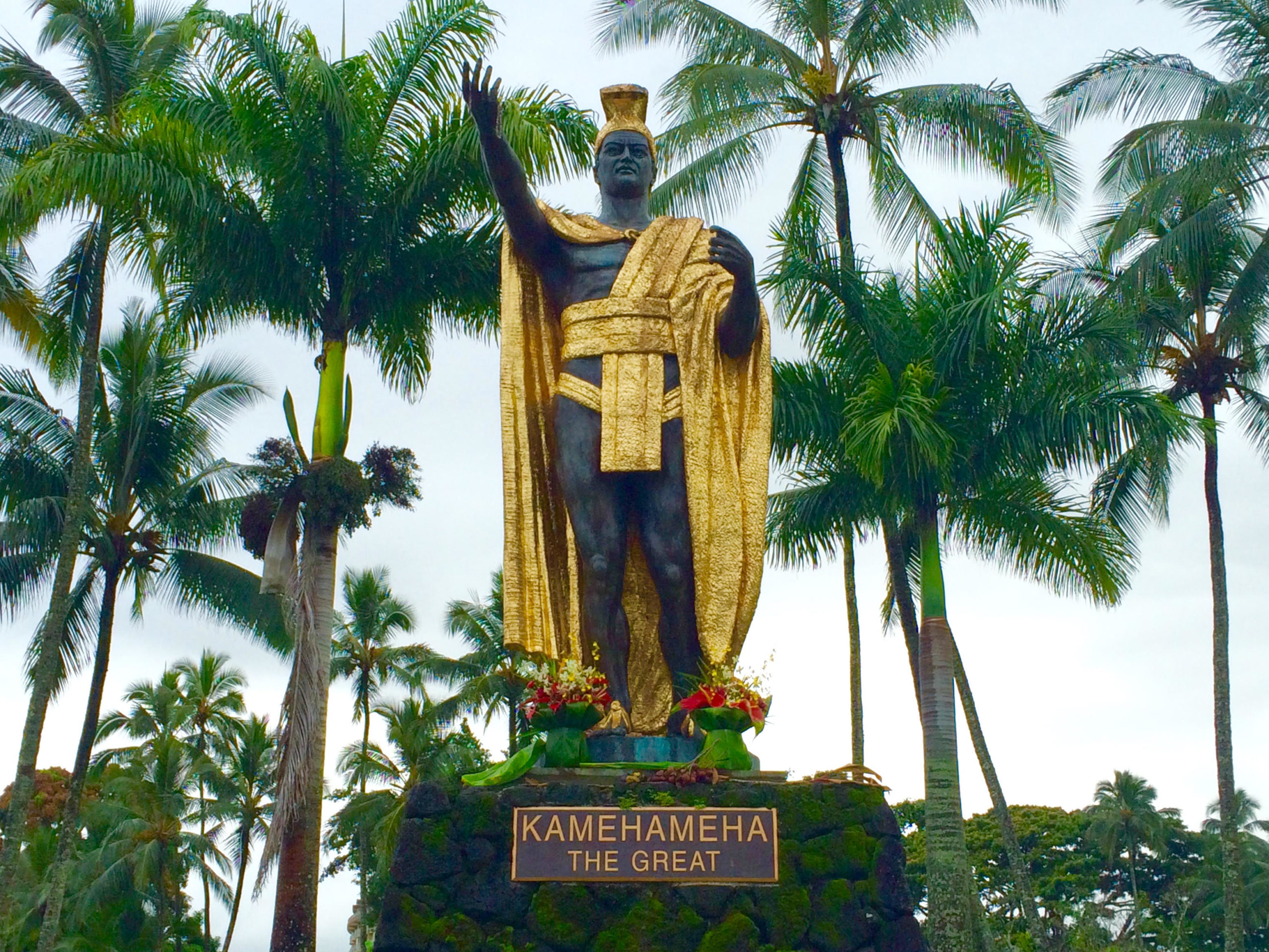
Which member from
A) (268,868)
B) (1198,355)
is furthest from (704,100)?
(268,868)

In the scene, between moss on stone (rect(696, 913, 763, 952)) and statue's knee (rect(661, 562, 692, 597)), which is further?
statue's knee (rect(661, 562, 692, 597))

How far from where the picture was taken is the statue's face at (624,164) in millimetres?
8164

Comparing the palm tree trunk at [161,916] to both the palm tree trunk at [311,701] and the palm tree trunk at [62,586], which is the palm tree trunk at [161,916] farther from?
the palm tree trunk at [311,701]

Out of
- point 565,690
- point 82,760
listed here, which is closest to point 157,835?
point 82,760

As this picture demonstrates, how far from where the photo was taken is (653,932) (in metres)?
6.21

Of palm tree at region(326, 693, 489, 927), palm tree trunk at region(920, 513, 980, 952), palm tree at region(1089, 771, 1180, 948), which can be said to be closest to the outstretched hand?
palm tree trunk at region(920, 513, 980, 952)

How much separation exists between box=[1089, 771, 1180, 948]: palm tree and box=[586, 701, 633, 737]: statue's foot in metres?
32.9

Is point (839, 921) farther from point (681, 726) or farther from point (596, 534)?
point (596, 534)

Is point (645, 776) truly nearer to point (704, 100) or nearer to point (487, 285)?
point (487, 285)

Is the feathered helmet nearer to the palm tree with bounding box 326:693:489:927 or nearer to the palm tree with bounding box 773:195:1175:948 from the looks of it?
the palm tree with bounding box 773:195:1175:948

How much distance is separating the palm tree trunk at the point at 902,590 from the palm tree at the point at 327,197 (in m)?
5.00

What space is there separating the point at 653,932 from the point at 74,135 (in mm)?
14546

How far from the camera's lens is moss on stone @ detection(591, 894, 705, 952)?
6.19 meters

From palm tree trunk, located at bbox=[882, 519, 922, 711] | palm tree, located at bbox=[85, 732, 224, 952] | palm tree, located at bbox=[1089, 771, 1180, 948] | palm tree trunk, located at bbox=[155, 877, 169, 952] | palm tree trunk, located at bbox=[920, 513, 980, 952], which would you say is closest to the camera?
palm tree trunk, located at bbox=[920, 513, 980, 952]
